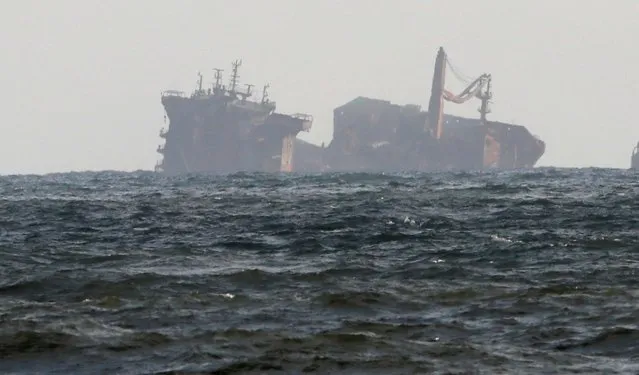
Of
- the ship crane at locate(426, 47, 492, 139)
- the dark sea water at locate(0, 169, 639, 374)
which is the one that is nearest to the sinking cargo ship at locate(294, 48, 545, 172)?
the ship crane at locate(426, 47, 492, 139)

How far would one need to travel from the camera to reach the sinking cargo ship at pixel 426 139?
13162cm

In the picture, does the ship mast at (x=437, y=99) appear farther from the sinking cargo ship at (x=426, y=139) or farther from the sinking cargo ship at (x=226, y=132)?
the sinking cargo ship at (x=226, y=132)

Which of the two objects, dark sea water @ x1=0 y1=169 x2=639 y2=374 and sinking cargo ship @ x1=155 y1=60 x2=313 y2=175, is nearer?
dark sea water @ x1=0 y1=169 x2=639 y2=374

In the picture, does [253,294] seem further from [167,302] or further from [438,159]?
[438,159]

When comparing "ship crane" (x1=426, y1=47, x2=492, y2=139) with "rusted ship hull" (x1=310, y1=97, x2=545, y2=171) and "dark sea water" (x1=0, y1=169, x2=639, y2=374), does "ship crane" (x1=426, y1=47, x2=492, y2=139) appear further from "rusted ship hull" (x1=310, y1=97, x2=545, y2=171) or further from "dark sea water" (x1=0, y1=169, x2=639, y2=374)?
"dark sea water" (x1=0, y1=169, x2=639, y2=374)

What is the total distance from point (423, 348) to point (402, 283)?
13.4ft

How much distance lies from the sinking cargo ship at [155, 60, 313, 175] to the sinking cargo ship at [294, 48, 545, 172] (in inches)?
538

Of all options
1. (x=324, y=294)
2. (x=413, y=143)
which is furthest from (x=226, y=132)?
(x=324, y=294)

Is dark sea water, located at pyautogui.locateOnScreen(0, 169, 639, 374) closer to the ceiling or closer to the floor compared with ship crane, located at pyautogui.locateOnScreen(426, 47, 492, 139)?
closer to the floor

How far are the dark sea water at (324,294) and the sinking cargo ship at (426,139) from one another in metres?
107

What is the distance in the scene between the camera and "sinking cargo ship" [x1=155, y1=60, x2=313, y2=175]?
125m

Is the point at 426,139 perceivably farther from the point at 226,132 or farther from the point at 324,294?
the point at 324,294

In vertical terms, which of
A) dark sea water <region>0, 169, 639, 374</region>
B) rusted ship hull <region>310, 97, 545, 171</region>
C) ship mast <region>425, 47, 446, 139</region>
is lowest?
dark sea water <region>0, 169, 639, 374</region>

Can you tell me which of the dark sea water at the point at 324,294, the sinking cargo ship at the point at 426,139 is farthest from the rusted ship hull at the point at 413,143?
the dark sea water at the point at 324,294
